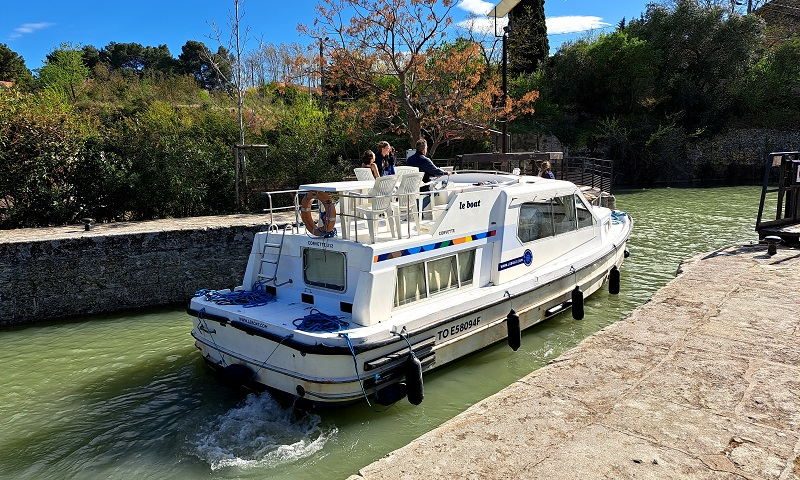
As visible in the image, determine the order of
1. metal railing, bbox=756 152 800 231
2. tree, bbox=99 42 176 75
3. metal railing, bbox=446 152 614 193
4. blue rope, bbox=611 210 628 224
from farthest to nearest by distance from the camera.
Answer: tree, bbox=99 42 176 75, metal railing, bbox=446 152 614 193, blue rope, bbox=611 210 628 224, metal railing, bbox=756 152 800 231

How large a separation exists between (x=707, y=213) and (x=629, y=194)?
7.37m

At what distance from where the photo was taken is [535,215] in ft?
29.1

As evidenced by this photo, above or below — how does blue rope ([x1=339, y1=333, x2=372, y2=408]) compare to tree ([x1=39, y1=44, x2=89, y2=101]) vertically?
below

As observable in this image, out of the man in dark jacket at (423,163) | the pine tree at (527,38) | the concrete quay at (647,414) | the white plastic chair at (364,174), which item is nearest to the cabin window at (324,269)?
the white plastic chair at (364,174)

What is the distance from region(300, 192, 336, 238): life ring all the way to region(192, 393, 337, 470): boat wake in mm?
2197

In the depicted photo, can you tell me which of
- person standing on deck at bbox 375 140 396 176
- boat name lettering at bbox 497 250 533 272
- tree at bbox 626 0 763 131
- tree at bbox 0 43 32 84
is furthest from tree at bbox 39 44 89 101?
tree at bbox 626 0 763 131

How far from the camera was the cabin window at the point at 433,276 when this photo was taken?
6.97m

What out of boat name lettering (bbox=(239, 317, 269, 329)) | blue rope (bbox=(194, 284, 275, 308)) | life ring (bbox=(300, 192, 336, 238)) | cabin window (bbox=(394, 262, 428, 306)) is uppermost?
life ring (bbox=(300, 192, 336, 238))

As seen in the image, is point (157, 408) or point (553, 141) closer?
point (157, 408)

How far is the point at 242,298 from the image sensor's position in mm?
7293

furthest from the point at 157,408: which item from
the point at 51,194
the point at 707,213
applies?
the point at 707,213

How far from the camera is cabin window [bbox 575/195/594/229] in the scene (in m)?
9.97

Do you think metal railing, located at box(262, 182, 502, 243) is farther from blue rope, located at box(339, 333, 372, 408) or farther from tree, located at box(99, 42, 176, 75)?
tree, located at box(99, 42, 176, 75)

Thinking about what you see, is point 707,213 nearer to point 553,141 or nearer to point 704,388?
point 553,141
